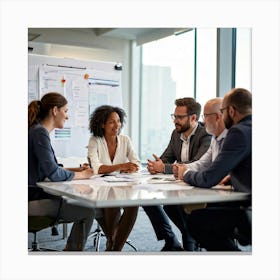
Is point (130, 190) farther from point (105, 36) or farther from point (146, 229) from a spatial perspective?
point (105, 36)

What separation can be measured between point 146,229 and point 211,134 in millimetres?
755

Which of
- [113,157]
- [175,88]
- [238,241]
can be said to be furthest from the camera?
[113,157]

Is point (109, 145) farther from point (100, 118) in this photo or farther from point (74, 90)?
point (74, 90)

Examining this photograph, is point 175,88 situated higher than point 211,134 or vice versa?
point 175,88

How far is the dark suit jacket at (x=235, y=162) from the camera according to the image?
2.34 metres

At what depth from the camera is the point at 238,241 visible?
99.7 inches

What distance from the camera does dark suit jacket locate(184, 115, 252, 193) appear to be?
2.34 metres

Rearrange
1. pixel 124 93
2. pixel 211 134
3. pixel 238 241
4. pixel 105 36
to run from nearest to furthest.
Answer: pixel 238 241
pixel 211 134
pixel 124 93
pixel 105 36

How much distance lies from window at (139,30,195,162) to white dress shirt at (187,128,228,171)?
0.91 ft

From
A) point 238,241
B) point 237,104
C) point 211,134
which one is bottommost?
point 238,241
